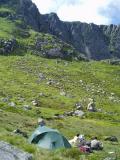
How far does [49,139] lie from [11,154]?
18397 mm

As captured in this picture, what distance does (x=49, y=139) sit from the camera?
42.2m

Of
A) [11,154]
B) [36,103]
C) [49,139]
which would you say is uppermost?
[11,154]

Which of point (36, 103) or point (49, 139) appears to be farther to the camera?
point (36, 103)

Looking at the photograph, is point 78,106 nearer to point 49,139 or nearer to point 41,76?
point 41,76

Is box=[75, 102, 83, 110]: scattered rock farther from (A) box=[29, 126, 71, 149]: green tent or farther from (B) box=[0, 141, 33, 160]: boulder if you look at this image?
(B) box=[0, 141, 33, 160]: boulder

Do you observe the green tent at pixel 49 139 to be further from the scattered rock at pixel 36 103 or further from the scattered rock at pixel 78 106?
the scattered rock at pixel 78 106

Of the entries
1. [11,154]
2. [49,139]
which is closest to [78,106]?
[49,139]

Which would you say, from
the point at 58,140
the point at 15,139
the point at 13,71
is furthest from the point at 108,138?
the point at 13,71

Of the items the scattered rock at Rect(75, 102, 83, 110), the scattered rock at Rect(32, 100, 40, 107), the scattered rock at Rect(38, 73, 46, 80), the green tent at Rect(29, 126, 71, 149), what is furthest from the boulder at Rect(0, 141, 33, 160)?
the scattered rock at Rect(38, 73, 46, 80)

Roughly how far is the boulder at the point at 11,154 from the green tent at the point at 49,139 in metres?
15.7

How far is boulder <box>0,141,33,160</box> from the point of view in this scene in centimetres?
2341

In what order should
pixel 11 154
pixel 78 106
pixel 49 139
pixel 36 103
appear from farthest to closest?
pixel 78 106 → pixel 36 103 → pixel 49 139 → pixel 11 154

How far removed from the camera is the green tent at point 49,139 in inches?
1628

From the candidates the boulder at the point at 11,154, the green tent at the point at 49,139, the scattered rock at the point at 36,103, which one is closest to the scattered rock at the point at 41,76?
the scattered rock at the point at 36,103
